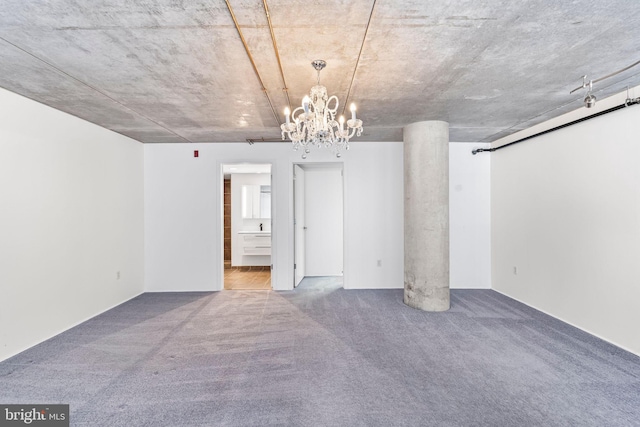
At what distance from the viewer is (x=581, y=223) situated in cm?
334

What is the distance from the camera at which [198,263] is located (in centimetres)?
509

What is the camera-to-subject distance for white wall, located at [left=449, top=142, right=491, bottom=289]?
5.09m

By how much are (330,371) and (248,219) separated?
526 cm

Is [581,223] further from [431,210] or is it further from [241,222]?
[241,222]

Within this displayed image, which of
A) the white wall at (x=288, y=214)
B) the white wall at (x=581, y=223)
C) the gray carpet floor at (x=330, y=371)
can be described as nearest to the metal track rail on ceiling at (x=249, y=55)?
the white wall at (x=288, y=214)

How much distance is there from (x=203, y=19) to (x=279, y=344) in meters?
2.81

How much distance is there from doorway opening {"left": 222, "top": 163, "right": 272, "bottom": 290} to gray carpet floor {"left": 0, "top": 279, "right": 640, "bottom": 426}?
311 centimetres

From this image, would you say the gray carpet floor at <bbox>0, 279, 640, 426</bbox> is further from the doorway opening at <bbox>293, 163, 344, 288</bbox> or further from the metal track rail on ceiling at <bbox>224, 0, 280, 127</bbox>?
the metal track rail on ceiling at <bbox>224, 0, 280, 127</bbox>

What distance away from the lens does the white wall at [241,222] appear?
278 inches

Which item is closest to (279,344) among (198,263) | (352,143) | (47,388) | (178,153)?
(47,388)

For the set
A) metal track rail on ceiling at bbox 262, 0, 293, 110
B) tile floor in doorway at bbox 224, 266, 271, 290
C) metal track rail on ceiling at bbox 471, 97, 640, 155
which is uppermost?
metal track rail on ceiling at bbox 262, 0, 293, 110

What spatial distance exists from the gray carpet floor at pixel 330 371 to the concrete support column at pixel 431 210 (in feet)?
0.96

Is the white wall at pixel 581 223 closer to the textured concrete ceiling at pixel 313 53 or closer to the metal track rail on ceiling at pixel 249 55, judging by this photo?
the textured concrete ceiling at pixel 313 53

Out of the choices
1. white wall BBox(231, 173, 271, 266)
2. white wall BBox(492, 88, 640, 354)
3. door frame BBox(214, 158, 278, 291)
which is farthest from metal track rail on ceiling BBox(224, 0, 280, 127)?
white wall BBox(231, 173, 271, 266)
